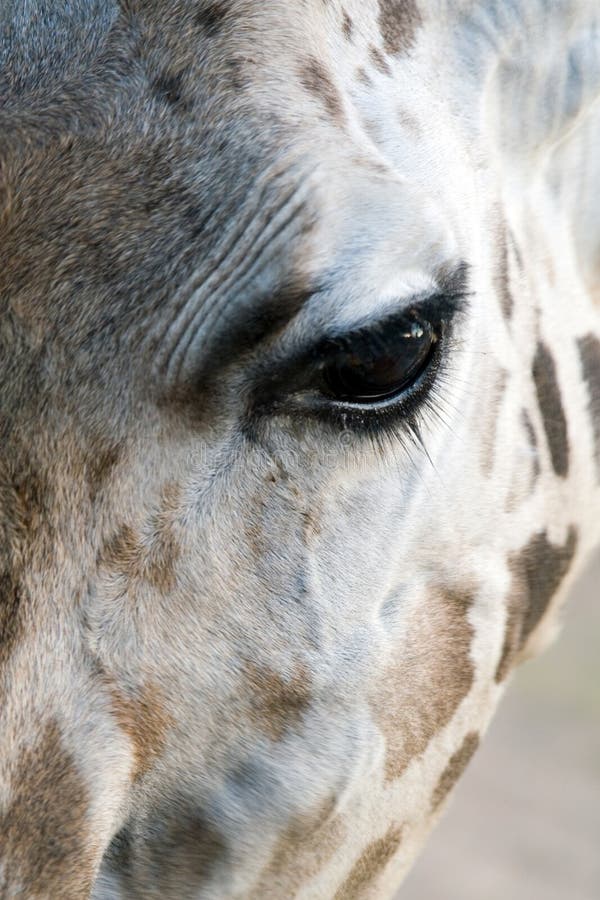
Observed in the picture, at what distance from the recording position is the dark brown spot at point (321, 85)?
1.13m

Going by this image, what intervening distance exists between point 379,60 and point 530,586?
0.64 m

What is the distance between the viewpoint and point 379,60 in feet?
3.97

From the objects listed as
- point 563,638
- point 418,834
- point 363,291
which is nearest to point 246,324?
point 363,291

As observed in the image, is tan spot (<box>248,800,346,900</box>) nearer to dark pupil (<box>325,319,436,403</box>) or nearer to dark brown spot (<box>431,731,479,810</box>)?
dark brown spot (<box>431,731,479,810</box>)

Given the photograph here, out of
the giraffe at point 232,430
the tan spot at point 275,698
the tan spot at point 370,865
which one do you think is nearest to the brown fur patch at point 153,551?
the giraffe at point 232,430

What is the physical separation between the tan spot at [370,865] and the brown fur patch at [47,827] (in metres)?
0.37

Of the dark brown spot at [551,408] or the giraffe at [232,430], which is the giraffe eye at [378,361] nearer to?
the giraffe at [232,430]

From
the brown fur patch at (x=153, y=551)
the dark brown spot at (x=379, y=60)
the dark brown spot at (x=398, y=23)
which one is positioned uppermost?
the dark brown spot at (x=398, y=23)

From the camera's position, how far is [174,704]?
108 cm

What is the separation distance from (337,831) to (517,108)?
0.84 meters

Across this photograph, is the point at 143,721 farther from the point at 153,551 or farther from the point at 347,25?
the point at 347,25

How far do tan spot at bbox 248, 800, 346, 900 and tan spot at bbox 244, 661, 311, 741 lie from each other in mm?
114

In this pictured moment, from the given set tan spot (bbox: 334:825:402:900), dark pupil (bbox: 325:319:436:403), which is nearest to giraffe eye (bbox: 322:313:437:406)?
dark pupil (bbox: 325:319:436:403)

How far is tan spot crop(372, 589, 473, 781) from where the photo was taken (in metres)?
1.24
